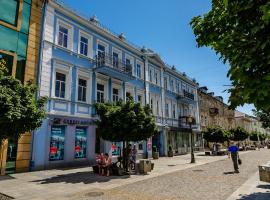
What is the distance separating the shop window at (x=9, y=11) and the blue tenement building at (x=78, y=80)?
1943 mm

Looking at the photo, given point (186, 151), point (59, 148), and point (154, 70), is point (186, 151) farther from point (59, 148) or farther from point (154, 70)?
Answer: point (59, 148)

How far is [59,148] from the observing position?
1619cm

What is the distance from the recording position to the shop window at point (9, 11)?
14328 mm

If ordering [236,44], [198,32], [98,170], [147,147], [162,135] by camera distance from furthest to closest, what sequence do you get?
[162,135], [147,147], [98,170], [198,32], [236,44]

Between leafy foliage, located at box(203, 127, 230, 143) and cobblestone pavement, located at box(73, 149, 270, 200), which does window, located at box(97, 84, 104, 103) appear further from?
leafy foliage, located at box(203, 127, 230, 143)

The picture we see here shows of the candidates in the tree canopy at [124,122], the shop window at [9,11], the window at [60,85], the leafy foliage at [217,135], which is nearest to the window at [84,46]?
the window at [60,85]

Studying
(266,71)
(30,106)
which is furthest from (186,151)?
(266,71)

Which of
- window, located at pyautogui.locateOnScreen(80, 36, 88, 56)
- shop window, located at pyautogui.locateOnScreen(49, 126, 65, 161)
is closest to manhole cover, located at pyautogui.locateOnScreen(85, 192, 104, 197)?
shop window, located at pyautogui.locateOnScreen(49, 126, 65, 161)

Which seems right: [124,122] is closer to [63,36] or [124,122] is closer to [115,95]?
[115,95]

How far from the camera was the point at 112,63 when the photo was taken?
21.2 metres

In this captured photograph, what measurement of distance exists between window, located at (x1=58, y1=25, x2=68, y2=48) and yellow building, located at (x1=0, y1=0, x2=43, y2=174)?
1.81m

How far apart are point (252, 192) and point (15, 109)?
886 centimetres

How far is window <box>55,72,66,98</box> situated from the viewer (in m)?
16.8

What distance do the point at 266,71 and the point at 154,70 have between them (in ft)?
79.4
